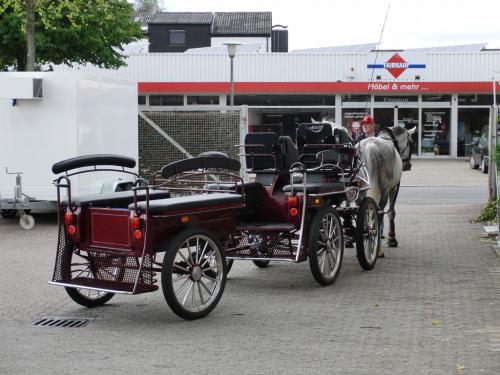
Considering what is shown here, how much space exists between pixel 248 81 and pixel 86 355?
37.3m

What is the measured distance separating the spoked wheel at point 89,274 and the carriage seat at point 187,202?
68 cm

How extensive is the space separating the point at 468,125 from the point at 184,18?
28.7 metres

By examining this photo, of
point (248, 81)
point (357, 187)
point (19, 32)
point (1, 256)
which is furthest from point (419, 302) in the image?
point (248, 81)

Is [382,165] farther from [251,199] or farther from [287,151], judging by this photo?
[251,199]

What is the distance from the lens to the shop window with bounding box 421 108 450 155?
44.2 m

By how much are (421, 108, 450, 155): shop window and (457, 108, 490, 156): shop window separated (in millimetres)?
578

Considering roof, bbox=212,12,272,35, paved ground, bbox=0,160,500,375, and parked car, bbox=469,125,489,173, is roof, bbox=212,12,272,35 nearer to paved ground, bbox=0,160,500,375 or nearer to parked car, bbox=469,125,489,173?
parked car, bbox=469,125,489,173

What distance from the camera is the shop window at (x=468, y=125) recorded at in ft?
144

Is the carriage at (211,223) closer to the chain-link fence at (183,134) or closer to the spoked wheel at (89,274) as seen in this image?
the spoked wheel at (89,274)

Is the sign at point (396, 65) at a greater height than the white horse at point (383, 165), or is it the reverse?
the sign at point (396, 65)

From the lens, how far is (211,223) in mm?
8227

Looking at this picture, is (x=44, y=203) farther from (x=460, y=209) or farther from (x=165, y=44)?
(x=165, y=44)

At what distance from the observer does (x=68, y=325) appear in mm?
7770

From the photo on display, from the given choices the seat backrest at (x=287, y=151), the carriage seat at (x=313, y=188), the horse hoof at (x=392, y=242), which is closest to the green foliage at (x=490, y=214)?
the horse hoof at (x=392, y=242)
